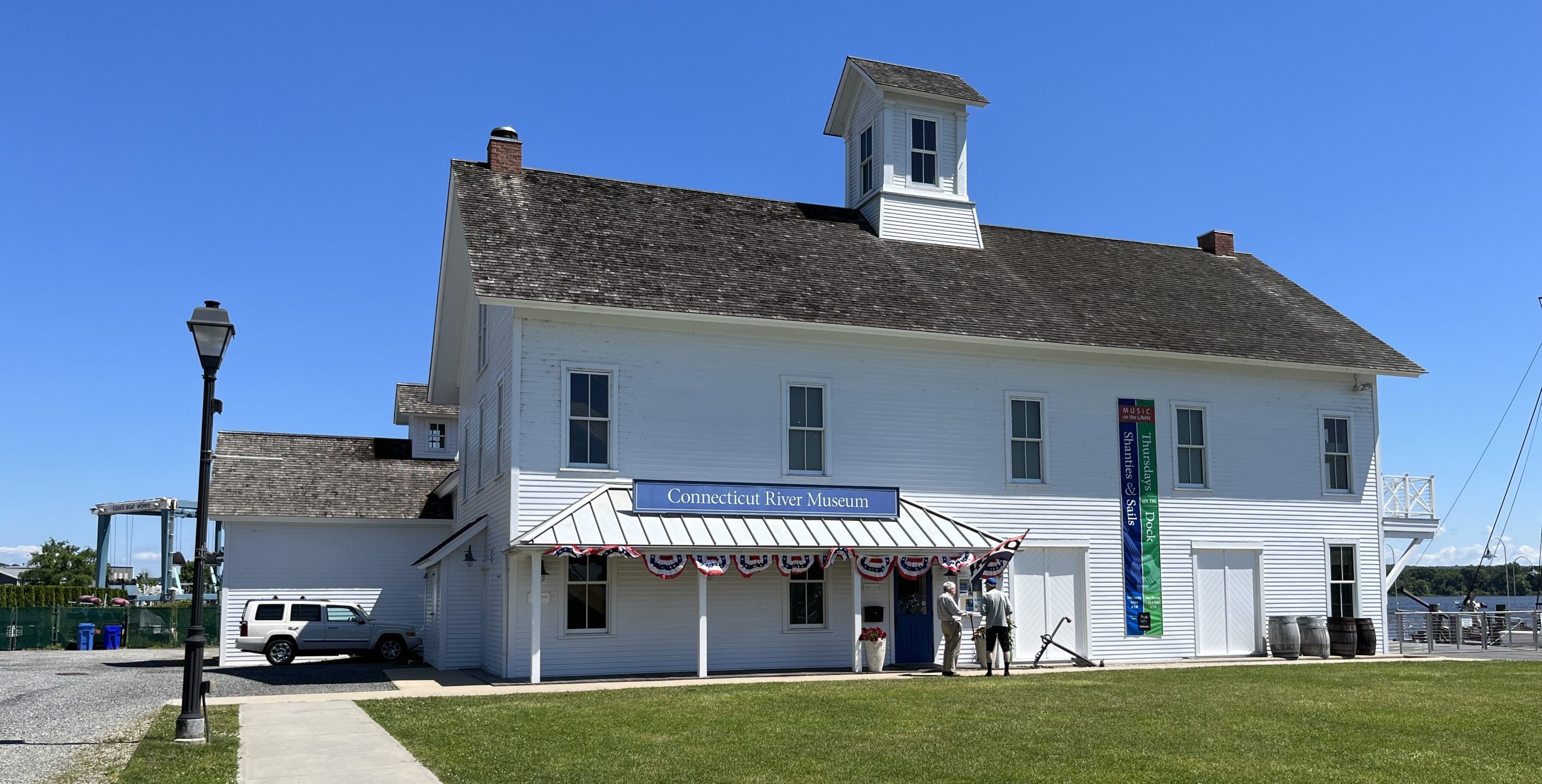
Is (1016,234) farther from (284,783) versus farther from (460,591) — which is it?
(284,783)

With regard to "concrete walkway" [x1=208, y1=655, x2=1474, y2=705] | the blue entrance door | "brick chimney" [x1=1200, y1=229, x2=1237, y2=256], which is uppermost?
"brick chimney" [x1=1200, y1=229, x2=1237, y2=256]

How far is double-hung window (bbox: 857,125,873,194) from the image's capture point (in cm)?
2761

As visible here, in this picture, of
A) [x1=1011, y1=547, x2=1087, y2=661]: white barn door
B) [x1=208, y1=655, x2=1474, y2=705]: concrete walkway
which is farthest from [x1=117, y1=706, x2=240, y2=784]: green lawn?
[x1=1011, y1=547, x2=1087, y2=661]: white barn door

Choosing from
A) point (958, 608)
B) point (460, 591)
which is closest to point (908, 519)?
point (958, 608)

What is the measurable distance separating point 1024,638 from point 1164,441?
15.2ft

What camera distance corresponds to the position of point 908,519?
22172 millimetres

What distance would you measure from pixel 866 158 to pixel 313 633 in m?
15.4

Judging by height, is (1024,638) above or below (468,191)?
below

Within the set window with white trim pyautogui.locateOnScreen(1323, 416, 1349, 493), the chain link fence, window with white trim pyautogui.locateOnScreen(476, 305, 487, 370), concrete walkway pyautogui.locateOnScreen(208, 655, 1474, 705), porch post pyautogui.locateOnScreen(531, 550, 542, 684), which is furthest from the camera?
the chain link fence

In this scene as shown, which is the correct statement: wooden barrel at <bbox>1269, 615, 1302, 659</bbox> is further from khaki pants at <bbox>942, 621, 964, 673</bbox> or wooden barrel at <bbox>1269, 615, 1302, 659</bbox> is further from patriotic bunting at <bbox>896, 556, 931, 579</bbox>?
patriotic bunting at <bbox>896, 556, 931, 579</bbox>

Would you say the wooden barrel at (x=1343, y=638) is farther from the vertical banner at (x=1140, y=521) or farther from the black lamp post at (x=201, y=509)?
the black lamp post at (x=201, y=509)

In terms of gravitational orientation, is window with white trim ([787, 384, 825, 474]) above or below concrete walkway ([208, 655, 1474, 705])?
above

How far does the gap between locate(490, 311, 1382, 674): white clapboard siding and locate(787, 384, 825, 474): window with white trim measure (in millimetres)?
196

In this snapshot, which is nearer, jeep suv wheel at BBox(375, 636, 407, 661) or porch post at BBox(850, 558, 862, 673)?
porch post at BBox(850, 558, 862, 673)
